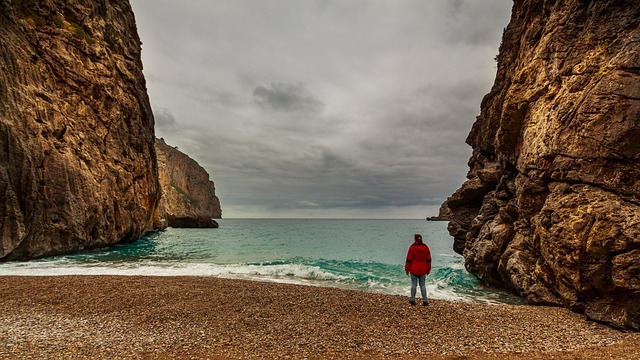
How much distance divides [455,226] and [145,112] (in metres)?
44.4

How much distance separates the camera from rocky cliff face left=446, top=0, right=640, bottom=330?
9.16m

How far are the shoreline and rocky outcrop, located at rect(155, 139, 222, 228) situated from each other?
292ft

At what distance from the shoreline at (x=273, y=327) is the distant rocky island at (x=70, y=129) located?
1484cm

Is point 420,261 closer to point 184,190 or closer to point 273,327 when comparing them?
point 273,327

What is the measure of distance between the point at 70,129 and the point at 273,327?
31724 millimetres

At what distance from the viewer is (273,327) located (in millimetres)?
8438

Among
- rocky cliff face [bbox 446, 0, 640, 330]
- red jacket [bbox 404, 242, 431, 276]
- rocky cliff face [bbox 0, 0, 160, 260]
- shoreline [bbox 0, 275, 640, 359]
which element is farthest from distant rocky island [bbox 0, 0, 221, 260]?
rocky cliff face [bbox 446, 0, 640, 330]

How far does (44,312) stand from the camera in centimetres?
937

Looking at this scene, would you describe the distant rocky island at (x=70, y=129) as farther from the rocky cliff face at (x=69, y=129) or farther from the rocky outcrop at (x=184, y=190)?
the rocky outcrop at (x=184, y=190)

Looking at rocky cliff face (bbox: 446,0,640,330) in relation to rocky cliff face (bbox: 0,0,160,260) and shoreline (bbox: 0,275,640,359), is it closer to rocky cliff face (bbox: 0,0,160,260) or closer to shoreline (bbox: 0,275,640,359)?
shoreline (bbox: 0,275,640,359)

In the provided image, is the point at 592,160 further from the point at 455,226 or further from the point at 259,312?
the point at 455,226

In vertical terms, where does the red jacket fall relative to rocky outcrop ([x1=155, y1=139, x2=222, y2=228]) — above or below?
below

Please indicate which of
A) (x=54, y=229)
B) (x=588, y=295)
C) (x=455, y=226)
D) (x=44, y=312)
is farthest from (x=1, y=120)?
(x=455, y=226)

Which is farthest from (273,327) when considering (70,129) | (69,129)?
(70,129)
